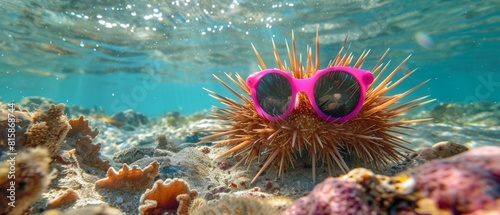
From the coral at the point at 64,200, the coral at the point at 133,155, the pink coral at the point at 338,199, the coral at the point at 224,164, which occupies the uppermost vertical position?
the coral at the point at 133,155

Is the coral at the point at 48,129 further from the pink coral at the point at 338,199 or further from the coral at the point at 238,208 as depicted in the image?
the pink coral at the point at 338,199

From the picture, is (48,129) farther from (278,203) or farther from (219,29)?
(219,29)

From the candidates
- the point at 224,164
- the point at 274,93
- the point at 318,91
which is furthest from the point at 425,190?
the point at 224,164

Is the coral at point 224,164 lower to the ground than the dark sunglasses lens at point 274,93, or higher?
lower

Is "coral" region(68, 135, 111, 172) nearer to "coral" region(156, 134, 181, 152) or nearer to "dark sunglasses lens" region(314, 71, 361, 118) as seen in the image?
"coral" region(156, 134, 181, 152)

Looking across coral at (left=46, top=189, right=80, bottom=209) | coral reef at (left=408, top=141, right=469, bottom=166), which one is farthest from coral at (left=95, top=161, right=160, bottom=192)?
coral reef at (left=408, top=141, right=469, bottom=166)

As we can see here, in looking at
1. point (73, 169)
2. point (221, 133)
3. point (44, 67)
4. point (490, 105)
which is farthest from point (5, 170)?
point (44, 67)

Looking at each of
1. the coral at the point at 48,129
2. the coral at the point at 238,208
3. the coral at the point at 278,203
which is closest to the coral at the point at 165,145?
the coral at the point at 48,129
